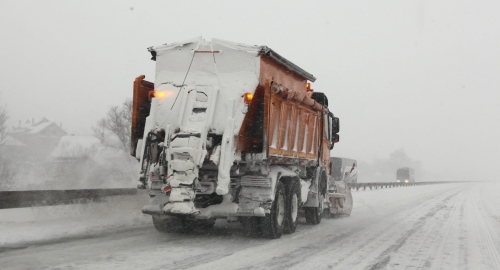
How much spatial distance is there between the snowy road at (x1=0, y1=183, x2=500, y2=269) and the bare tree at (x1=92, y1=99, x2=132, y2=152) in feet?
133

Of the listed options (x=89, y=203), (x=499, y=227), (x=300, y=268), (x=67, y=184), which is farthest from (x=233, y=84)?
(x=67, y=184)

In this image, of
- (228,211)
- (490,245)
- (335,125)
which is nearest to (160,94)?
(228,211)

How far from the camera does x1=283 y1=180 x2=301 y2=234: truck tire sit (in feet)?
33.1

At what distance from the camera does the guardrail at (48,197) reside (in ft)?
29.2

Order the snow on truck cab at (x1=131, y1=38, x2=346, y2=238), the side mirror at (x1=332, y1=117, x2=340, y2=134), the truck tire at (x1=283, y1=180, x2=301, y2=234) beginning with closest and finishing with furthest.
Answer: the snow on truck cab at (x1=131, y1=38, x2=346, y2=238)
the truck tire at (x1=283, y1=180, x2=301, y2=234)
the side mirror at (x1=332, y1=117, x2=340, y2=134)

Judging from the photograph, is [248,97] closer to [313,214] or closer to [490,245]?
[313,214]

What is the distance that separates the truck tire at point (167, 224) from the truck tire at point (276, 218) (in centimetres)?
176

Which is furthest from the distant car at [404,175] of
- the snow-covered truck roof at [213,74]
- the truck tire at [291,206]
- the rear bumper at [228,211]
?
the rear bumper at [228,211]

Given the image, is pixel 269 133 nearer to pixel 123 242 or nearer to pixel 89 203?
pixel 123 242

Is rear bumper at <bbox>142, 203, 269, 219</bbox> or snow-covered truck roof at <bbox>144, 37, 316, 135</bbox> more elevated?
snow-covered truck roof at <bbox>144, 37, 316, 135</bbox>

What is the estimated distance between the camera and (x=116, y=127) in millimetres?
51781

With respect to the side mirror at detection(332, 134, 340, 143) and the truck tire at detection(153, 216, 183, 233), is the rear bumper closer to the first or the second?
the truck tire at detection(153, 216, 183, 233)

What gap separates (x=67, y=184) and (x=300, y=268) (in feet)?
80.5

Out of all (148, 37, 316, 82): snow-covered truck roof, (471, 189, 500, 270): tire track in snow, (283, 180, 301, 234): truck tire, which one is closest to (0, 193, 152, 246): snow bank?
(283, 180, 301, 234): truck tire
